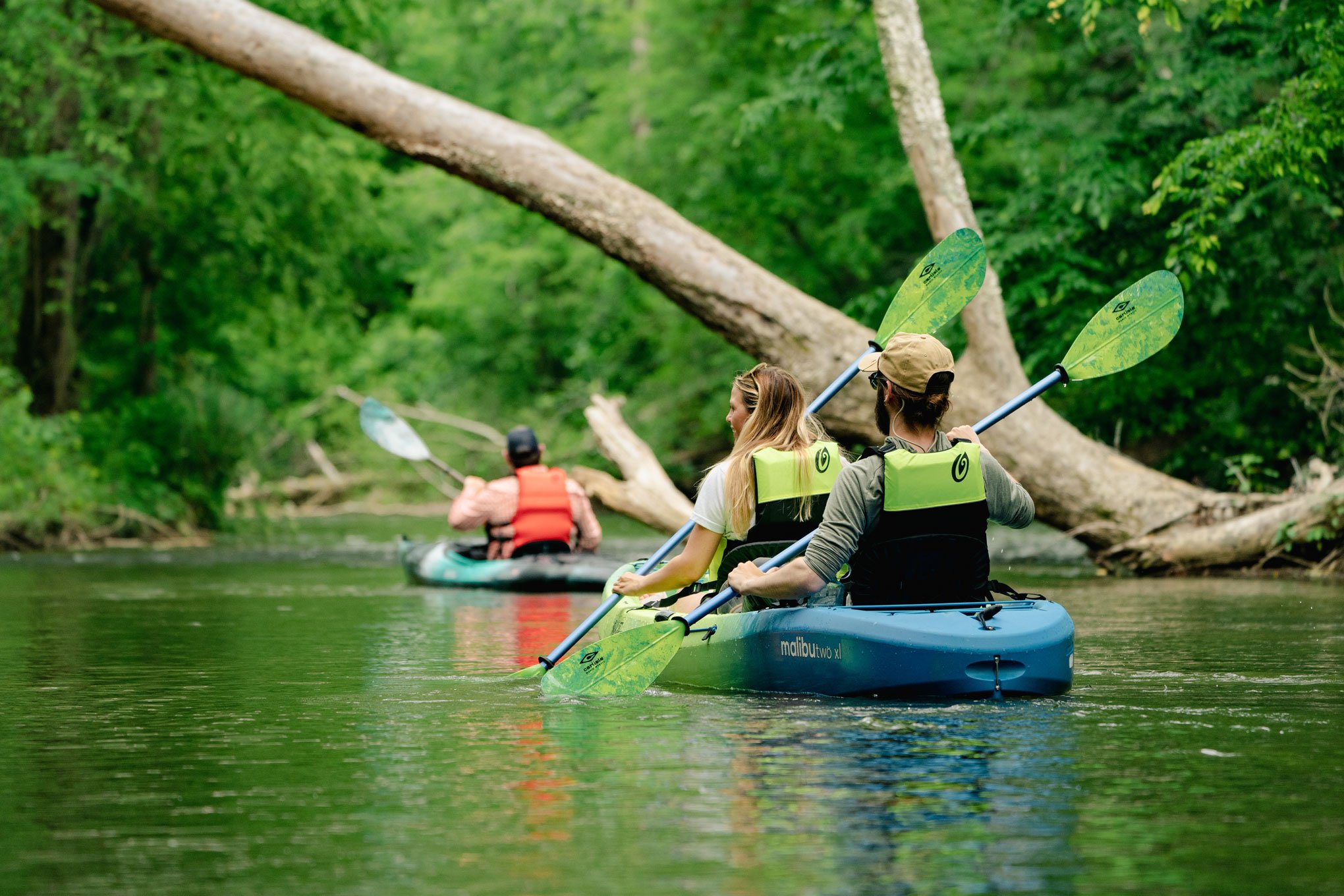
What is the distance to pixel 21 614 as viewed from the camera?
11320 mm

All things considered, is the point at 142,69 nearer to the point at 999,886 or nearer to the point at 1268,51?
the point at 1268,51

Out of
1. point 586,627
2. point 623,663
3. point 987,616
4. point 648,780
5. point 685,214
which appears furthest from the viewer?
point 685,214

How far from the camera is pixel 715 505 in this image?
23.4ft

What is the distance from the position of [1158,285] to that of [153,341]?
16047mm

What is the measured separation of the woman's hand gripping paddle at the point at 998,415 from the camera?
6.96 meters

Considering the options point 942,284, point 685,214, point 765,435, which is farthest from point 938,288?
point 685,214

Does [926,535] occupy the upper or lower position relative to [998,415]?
lower

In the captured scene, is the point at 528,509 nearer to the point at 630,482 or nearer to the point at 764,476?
the point at 630,482

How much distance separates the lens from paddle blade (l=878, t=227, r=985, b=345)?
8.12m

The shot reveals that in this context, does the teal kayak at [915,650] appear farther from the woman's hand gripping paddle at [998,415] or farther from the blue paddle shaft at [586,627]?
the blue paddle shaft at [586,627]

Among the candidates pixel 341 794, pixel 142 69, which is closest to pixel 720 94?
pixel 142 69

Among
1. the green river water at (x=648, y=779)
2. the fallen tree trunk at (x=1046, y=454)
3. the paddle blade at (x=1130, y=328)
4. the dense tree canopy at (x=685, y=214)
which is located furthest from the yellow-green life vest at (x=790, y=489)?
the fallen tree trunk at (x=1046, y=454)

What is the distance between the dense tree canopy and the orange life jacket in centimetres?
446

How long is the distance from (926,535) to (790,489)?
2.38 ft
